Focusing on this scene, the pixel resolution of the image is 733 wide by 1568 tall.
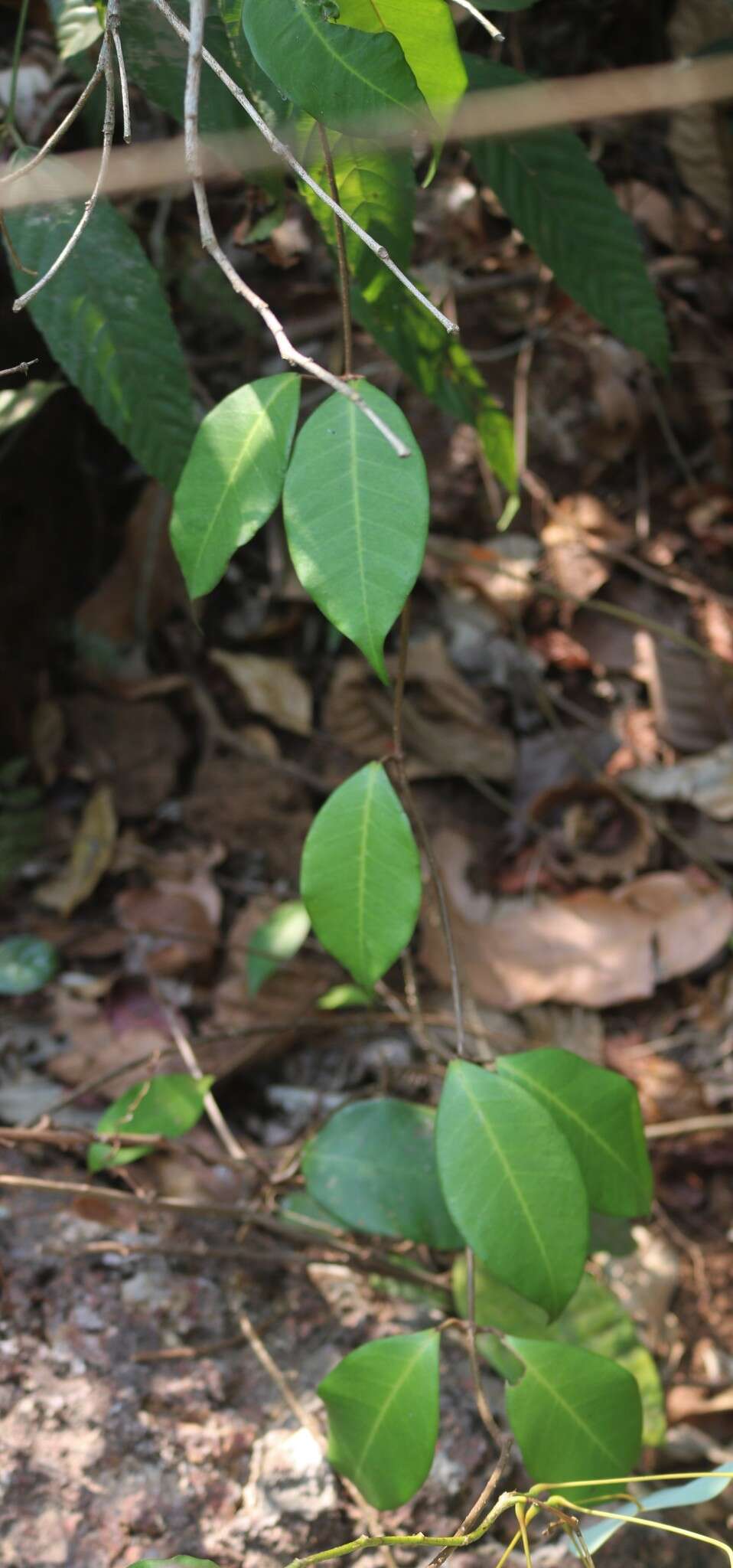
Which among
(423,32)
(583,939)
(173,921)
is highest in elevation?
(423,32)

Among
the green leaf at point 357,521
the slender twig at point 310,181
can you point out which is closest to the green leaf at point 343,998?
the green leaf at point 357,521

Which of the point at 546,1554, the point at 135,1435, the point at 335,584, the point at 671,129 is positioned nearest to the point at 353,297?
the point at 335,584

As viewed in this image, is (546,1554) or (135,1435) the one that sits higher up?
(135,1435)

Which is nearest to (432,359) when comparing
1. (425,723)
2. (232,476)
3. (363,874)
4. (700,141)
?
(232,476)

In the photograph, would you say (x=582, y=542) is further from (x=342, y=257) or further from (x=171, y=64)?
(x=342, y=257)

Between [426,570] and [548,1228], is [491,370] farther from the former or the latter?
[548,1228]

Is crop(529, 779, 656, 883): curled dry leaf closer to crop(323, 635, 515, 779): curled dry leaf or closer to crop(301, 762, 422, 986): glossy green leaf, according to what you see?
crop(323, 635, 515, 779): curled dry leaf
